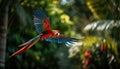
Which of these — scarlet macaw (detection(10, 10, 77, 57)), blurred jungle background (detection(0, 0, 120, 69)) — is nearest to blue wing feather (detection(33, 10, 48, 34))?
scarlet macaw (detection(10, 10, 77, 57))

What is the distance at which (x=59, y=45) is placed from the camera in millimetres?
8492

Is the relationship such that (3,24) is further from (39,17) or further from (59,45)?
(39,17)

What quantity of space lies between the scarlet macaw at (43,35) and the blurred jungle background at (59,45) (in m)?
3.66

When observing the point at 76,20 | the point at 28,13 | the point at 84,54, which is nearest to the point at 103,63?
the point at 84,54

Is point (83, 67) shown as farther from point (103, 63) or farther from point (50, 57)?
point (50, 57)

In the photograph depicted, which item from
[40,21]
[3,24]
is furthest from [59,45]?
[40,21]

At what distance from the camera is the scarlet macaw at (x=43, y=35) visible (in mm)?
1379

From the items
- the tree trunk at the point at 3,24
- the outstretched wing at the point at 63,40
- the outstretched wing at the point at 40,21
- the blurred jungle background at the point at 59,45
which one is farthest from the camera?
the blurred jungle background at the point at 59,45

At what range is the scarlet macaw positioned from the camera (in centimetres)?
138

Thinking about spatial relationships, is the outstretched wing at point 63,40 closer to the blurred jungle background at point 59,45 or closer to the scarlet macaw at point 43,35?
the scarlet macaw at point 43,35

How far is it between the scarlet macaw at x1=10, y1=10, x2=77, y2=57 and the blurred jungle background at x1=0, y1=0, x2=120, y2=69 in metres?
3.66

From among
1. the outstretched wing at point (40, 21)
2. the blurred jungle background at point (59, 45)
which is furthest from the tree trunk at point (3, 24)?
the outstretched wing at point (40, 21)

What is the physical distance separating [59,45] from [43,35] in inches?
278

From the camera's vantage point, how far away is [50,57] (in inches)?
375
